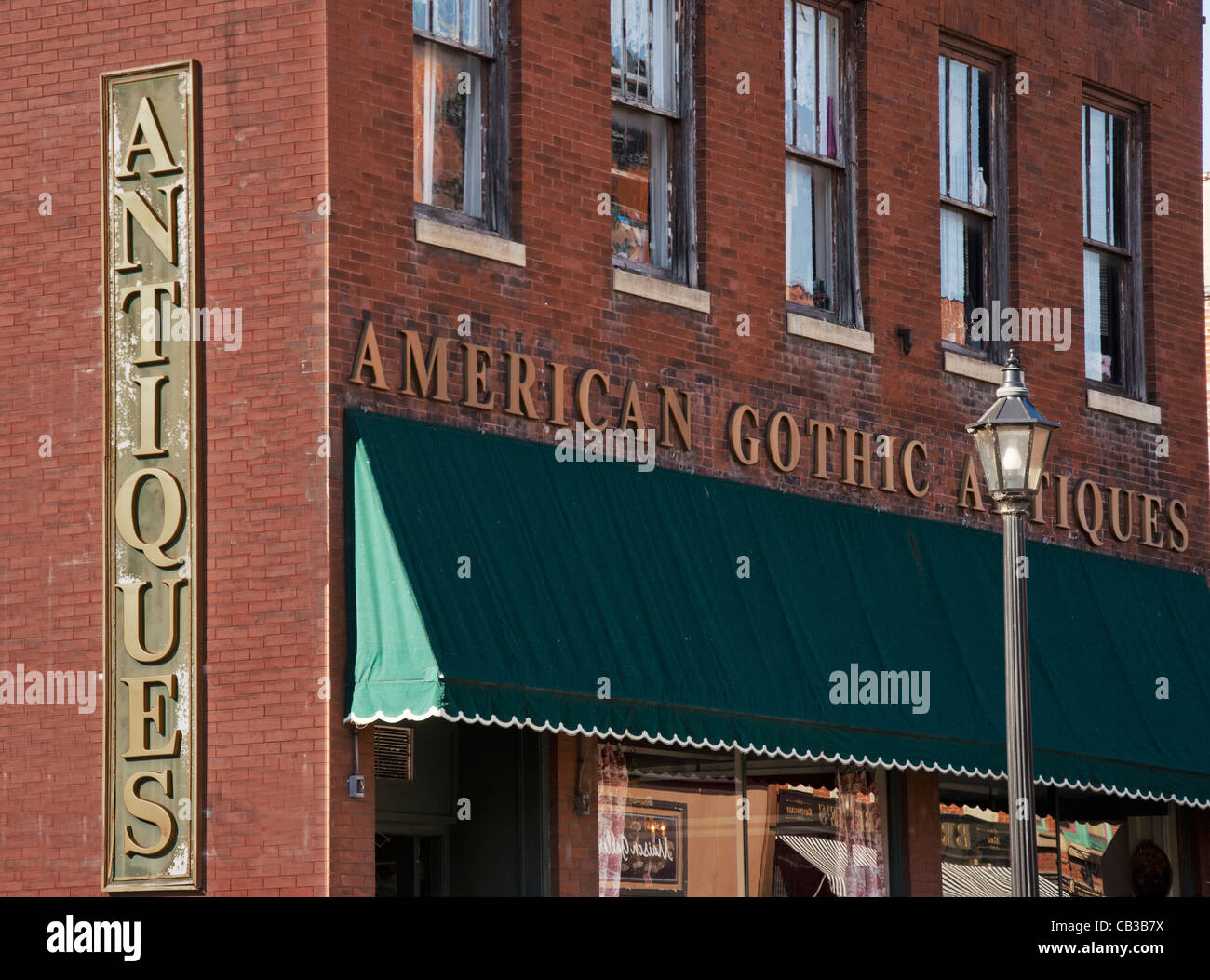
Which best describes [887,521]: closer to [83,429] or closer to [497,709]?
[497,709]

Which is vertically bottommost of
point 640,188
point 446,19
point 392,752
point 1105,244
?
point 392,752

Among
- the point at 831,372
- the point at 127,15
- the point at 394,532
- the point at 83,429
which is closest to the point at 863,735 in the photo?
the point at 831,372

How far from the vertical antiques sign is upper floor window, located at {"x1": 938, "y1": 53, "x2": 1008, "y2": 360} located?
6.82 m

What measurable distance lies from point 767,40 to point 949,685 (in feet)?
15.7

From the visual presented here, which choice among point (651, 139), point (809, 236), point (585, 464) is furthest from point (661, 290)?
point (809, 236)

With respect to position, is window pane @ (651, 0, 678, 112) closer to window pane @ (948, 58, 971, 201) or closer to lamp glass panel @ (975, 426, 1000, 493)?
window pane @ (948, 58, 971, 201)

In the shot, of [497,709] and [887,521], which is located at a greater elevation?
[887,521]

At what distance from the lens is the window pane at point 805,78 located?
59.5 feet

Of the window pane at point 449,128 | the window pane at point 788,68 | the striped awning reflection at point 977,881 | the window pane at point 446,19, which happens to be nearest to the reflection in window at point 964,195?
the window pane at point 788,68

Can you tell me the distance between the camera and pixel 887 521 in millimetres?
17844

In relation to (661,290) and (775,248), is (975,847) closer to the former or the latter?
(775,248)

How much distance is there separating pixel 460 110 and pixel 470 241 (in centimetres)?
99

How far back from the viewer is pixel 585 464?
614 inches

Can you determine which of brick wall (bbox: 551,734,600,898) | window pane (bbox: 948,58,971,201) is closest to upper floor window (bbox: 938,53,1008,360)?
window pane (bbox: 948,58,971,201)
